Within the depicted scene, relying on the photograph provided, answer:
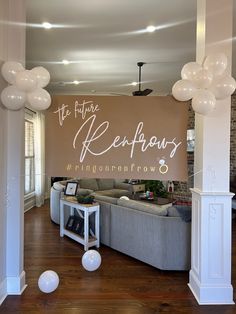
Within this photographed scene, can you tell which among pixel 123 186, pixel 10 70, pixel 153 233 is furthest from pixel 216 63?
pixel 123 186

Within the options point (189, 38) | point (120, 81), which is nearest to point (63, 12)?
point (189, 38)

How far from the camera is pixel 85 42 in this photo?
4137 mm

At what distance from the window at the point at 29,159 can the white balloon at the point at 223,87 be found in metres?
5.17

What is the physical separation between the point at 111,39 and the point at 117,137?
210 cm

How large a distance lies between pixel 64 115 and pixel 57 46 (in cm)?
210

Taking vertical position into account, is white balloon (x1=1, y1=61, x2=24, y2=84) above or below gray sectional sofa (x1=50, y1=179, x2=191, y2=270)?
above

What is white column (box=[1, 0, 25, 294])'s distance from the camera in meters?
2.57

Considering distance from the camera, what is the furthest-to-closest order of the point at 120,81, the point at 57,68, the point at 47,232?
the point at 120,81 < the point at 57,68 < the point at 47,232

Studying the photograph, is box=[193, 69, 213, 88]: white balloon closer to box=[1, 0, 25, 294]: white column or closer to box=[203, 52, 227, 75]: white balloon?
A: box=[203, 52, 227, 75]: white balloon

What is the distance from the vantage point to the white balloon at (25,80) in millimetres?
2346

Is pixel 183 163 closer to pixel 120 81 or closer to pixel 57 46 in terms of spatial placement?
pixel 57 46

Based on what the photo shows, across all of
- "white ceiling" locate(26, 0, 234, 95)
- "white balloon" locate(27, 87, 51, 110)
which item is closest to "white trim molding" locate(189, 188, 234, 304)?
"white balloon" locate(27, 87, 51, 110)

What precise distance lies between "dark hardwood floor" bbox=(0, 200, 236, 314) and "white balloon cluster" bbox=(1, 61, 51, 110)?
1807 millimetres

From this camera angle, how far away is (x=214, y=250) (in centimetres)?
252
